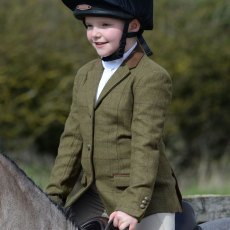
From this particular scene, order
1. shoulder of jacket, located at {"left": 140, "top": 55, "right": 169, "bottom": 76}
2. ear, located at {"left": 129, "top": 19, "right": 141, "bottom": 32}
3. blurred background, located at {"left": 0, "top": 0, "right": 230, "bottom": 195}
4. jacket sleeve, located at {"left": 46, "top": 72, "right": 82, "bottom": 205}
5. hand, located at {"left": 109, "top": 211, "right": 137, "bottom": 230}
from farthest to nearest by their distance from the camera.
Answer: blurred background, located at {"left": 0, "top": 0, "right": 230, "bottom": 195} → jacket sleeve, located at {"left": 46, "top": 72, "right": 82, "bottom": 205} → ear, located at {"left": 129, "top": 19, "right": 141, "bottom": 32} → shoulder of jacket, located at {"left": 140, "top": 55, "right": 169, "bottom": 76} → hand, located at {"left": 109, "top": 211, "right": 137, "bottom": 230}

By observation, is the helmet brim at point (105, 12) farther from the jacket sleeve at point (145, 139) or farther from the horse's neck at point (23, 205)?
the horse's neck at point (23, 205)

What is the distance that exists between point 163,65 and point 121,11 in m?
10.8

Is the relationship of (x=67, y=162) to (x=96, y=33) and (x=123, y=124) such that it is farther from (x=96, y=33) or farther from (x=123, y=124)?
(x=96, y=33)

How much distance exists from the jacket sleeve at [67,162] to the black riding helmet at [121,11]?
14.6 inches

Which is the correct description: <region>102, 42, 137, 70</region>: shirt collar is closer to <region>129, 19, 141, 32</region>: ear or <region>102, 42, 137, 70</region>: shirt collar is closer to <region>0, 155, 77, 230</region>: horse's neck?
<region>129, 19, 141, 32</region>: ear

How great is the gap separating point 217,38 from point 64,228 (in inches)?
494

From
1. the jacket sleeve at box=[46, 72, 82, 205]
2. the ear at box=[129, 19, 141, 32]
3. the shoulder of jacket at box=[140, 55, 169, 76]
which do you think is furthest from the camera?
the jacket sleeve at box=[46, 72, 82, 205]

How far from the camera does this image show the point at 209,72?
52.4ft

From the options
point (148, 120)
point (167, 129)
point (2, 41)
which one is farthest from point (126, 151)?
point (167, 129)

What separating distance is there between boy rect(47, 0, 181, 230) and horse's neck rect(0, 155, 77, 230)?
10.6 inches

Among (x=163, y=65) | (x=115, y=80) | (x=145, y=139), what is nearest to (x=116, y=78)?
(x=115, y=80)

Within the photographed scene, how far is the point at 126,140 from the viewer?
4.53m

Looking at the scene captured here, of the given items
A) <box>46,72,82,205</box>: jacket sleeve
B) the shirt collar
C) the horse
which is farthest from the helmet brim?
the horse

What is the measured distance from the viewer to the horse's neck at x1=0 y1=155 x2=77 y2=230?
12.9ft
